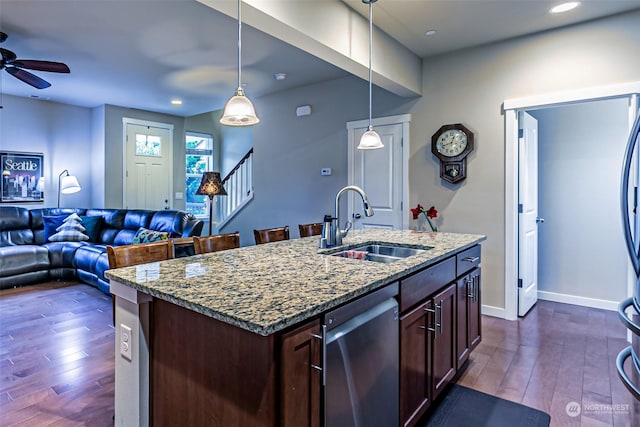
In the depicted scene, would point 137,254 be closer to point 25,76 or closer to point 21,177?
point 25,76

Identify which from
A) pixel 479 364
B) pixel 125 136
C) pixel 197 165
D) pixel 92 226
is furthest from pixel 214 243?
pixel 197 165

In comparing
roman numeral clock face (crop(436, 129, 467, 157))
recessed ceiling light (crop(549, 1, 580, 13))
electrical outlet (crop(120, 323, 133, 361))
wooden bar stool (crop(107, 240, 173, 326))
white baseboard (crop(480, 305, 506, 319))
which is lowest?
white baseboard (crop(480, 305, 506, 319))

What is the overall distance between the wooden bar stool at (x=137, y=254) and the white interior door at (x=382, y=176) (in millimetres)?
2907

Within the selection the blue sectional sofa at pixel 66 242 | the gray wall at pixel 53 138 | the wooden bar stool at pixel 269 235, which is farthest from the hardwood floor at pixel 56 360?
the gray wall at pixel 53 138

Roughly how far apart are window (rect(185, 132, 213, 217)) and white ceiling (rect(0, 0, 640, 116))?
261cm

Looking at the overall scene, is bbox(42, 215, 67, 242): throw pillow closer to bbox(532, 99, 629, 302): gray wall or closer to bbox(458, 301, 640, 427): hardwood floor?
bbox(458, 301, 640, 427): hardwood floor

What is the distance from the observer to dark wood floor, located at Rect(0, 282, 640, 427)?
2117 mm

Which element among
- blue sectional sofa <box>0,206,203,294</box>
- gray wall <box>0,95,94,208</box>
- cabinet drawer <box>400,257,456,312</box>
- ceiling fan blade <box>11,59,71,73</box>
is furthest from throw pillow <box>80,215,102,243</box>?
cabinet drawer <box>400,257,456,312</box>

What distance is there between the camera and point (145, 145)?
679cm

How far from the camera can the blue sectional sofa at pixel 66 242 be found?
461 centimetres

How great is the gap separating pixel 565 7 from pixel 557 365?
9.12 feet

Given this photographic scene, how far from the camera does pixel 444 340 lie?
212 centimetres

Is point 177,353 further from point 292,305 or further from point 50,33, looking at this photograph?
point 50,33

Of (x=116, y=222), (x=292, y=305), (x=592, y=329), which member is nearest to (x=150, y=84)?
(x=116, y=222)
